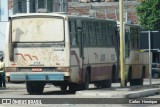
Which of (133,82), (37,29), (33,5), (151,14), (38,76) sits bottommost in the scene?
(133,82)

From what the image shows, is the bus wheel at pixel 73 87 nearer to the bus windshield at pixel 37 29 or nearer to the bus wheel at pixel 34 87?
the bus wheel at pixel 34 87

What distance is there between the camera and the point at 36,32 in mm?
27484

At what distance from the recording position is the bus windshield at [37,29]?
27.3 metres

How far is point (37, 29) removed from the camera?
90.2ft

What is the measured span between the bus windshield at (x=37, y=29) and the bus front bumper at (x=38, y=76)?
1350 mm

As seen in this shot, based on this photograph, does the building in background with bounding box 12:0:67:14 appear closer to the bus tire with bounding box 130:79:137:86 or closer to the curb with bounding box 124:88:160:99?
the bus tire with bounding box 130:79:137:86

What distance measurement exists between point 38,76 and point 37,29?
191 cm

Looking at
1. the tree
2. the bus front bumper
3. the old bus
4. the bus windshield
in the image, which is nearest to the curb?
the old bus

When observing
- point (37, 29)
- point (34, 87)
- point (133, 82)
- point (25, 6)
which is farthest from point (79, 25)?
point (25, 6)

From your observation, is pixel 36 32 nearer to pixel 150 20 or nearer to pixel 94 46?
pixel 94 46

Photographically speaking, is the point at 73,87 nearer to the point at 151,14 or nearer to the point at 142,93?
the point at 142,93

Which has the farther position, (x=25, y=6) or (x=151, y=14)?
(x=151, y=14)

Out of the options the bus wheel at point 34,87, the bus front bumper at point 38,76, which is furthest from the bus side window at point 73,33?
the bus wheel at point 34,87

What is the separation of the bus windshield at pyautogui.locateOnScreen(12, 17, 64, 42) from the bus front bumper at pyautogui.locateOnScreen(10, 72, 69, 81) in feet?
4.43
